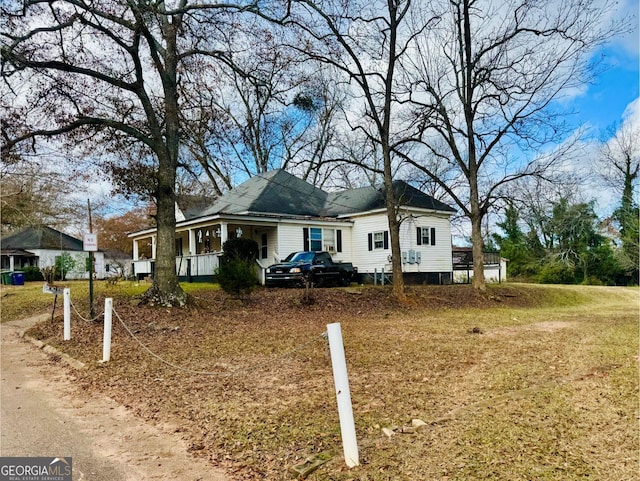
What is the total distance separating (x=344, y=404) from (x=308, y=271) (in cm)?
1555

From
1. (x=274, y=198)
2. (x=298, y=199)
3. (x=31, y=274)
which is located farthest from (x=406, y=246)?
(x=31, y=274)

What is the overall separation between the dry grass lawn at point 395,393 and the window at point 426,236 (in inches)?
559

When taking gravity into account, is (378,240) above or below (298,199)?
below

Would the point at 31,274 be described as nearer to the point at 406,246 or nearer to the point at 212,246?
the point at 212,246

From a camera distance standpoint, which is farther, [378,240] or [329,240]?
[329,240]

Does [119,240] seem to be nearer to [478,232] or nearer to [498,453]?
[478,232]

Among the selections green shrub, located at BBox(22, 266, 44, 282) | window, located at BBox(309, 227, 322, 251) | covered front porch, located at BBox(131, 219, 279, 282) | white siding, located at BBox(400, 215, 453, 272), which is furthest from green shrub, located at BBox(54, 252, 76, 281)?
white siding, located at BBox(400, 215, 453, 272)

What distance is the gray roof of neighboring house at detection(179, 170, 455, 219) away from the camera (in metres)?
24.6

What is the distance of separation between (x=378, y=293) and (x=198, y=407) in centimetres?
1287

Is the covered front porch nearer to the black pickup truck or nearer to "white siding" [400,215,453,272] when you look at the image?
the black pickup truck

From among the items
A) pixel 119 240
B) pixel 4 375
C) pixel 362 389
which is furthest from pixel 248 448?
pixel 119 240

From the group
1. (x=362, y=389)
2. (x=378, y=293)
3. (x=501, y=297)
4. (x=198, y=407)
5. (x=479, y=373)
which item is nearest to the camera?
(x=198, y=407)

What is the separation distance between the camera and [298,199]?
87.1ft

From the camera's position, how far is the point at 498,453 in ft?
10.9
